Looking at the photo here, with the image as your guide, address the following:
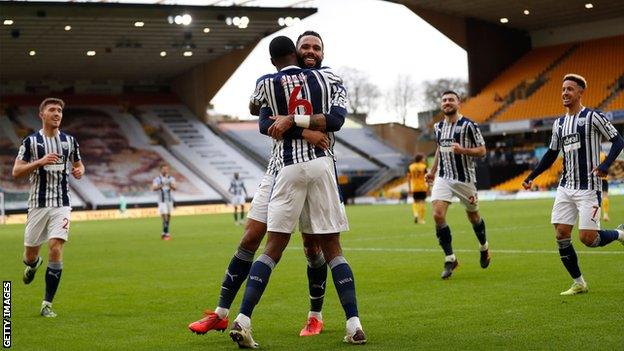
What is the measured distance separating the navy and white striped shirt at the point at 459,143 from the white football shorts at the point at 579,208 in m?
2.93

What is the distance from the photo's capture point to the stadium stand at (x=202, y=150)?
61.0 metres

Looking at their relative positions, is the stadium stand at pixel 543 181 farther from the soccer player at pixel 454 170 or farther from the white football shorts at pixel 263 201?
the white football shorts at pixel 263 201

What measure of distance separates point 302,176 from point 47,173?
404 cm

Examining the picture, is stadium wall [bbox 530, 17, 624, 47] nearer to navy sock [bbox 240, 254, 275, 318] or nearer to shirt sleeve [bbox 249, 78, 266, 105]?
shirt sleeve [bbox 249, 78, 266, 105]

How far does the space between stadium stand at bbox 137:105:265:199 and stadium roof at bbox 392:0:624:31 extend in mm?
14358

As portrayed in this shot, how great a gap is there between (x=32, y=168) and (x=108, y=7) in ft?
122

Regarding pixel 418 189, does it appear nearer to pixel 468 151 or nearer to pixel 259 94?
pixel 468 151

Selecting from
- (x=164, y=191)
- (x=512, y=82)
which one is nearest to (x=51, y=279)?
(x=164, y=191)

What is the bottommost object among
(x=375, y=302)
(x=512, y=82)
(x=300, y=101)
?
(x=375, y=302)

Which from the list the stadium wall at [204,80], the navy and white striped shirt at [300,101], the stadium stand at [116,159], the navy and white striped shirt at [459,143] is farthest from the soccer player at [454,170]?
the stadium wall at [204,80]

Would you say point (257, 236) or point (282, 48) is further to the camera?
point (257, 236)

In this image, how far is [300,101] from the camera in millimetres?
7770

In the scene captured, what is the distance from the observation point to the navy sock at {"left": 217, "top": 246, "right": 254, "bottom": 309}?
8.14 m

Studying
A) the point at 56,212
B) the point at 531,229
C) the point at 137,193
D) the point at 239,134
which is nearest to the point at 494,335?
the point at 56,212
